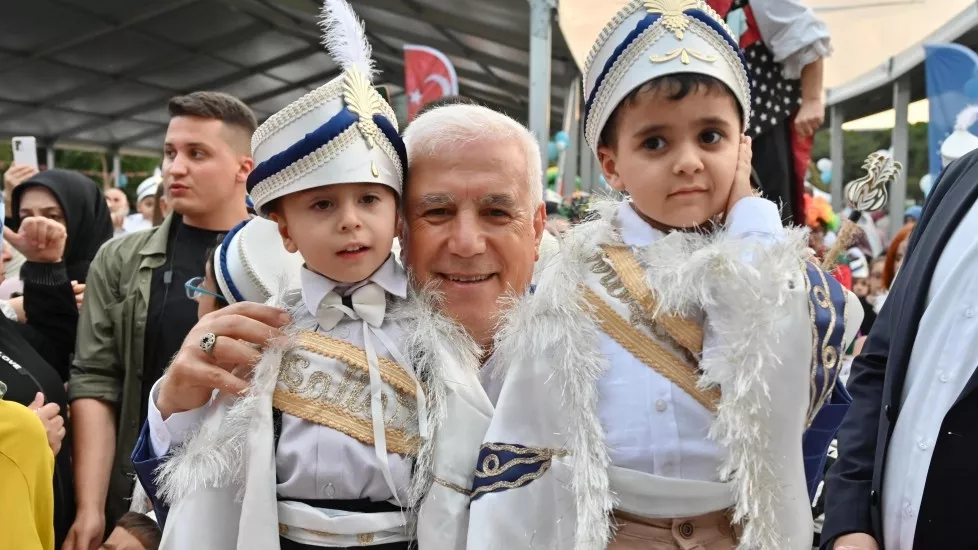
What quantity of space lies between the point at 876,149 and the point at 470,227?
1522cm

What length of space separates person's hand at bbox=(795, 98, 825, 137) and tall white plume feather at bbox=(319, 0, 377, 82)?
184 centimetres

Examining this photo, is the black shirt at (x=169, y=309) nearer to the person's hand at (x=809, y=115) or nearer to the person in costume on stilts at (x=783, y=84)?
the person in costume on stilts at (x=783, y=84)

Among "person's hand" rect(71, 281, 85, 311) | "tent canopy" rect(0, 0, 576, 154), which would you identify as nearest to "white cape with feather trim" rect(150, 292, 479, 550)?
"person's hand" rect(71, 281, 85, 311)

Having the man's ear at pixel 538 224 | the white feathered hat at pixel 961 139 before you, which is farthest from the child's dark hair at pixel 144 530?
the white feathered hat at pixel 961 139

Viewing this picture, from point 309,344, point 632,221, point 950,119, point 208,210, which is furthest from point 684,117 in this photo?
point 950,119

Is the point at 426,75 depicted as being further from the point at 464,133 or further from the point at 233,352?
the point at 233,352

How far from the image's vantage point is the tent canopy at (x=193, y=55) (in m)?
12.3

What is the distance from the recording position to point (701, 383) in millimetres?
1497

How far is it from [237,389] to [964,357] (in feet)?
4.84

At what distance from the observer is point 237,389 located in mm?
1751

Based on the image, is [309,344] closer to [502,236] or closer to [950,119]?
[502,236]

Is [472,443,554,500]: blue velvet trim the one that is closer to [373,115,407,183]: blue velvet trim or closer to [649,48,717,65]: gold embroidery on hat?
[373,115,407,183]: blue velvet trim

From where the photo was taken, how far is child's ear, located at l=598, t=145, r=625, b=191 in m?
1.76

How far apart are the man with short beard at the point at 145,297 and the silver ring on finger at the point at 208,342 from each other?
1116mm
